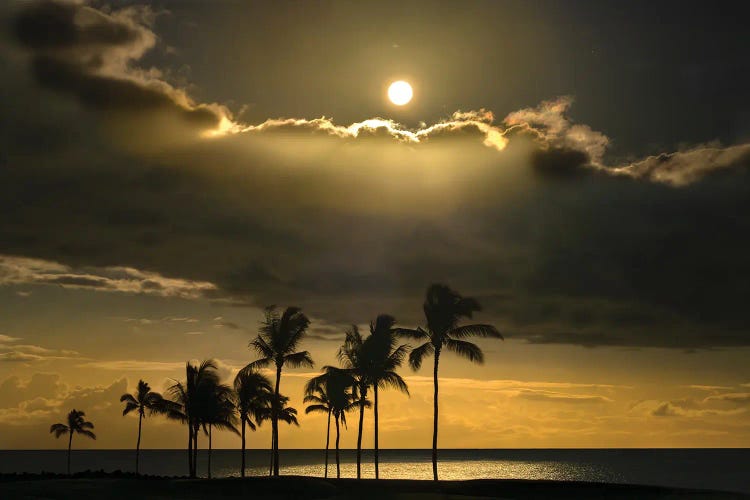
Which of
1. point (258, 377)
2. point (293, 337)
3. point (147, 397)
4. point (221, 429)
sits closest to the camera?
point (293, 337)

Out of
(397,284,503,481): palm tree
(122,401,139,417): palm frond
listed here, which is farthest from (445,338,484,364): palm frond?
(122,401,139,417): palm frond

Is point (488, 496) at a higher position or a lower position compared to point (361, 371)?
lower

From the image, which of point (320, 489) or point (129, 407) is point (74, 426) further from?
point (320, 489)

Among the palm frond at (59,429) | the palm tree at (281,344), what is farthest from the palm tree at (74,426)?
the palm tree at (281,344)

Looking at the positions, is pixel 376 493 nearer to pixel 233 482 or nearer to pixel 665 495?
pixel 233 482

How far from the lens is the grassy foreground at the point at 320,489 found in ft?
150

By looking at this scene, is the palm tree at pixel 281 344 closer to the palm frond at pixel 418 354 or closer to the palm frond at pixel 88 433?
the palm frond at pixel 418 354

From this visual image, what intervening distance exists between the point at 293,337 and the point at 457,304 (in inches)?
599

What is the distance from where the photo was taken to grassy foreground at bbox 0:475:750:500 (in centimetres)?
4559

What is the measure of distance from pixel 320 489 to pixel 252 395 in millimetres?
28888

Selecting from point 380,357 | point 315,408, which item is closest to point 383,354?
point 380,357

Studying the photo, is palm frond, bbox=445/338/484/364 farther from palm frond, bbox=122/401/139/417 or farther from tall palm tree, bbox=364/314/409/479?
palm frond, bbox=122/401/139/417

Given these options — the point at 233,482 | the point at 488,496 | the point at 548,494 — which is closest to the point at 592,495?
the point at 548,494

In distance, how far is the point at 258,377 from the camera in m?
72.9
